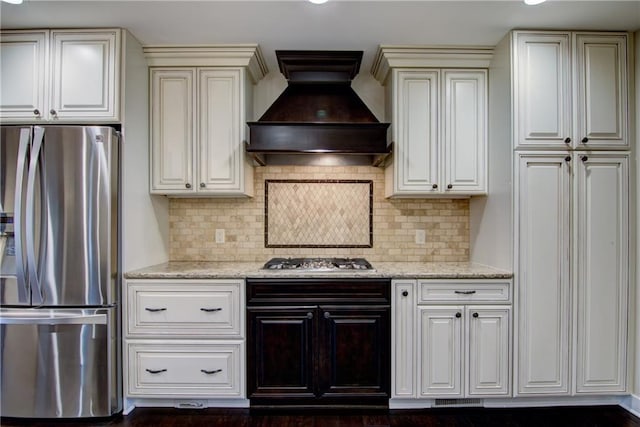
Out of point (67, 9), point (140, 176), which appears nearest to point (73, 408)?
point (140, 176)

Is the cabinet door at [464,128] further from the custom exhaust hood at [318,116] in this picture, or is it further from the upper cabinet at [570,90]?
the custom exhaust hood at [318,116]

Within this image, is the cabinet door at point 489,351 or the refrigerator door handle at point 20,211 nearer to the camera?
the refrigerator door handle at point 20,211

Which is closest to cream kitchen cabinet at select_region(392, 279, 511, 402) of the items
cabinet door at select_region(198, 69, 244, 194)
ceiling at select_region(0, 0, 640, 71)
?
cabinet door at select_region(198, 69, 244, 194)

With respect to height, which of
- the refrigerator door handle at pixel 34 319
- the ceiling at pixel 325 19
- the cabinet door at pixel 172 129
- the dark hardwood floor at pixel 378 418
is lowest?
the dark hardwood floor at pixel 378 418

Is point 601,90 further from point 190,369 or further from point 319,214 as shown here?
point 190,369

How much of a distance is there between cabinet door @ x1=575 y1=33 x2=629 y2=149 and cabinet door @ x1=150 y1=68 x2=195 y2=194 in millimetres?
2570

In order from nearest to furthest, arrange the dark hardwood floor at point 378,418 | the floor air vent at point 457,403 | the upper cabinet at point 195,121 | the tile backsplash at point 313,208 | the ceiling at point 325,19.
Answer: the ceiling at point 325,19, the dark hardwood floor at point 378,418, the floor air vent at point 457,403, the upper cabinet at point 195,121, the tile backsplash at point 313,208

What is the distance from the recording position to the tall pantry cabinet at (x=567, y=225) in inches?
88.2

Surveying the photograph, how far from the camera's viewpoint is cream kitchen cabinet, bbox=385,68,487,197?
2.53 metres

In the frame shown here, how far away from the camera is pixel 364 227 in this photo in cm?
289

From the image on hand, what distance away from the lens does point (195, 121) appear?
2516 millimetres

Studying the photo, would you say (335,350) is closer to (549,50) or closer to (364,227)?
(364,227)

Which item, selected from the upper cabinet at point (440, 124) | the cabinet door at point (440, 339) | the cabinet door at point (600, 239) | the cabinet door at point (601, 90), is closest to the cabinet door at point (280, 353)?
the cabinet door at point (440, 339)

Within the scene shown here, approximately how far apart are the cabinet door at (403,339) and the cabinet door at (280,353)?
52 cm
